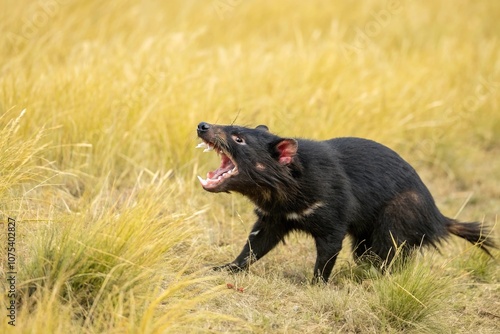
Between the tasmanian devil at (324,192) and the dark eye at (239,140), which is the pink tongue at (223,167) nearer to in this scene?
the tasmanian devil at (324,192)

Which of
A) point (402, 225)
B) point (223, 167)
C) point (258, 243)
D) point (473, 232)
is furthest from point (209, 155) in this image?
point (473, 232)

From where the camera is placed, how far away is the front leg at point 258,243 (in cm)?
471

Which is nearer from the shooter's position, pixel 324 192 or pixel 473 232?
pixel 324 192

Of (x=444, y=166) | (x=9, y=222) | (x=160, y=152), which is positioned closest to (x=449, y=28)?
(x=444, y=166)

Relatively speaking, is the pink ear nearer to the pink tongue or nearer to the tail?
the pink tongue

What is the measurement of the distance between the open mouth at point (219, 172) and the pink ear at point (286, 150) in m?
0.29

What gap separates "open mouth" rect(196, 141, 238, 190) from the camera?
4.29 meters

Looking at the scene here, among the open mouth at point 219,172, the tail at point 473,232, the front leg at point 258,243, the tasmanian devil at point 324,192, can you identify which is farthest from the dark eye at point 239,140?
the tail at point 473,232

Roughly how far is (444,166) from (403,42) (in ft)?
8.36

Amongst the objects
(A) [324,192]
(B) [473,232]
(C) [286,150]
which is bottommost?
(B) [473,232]

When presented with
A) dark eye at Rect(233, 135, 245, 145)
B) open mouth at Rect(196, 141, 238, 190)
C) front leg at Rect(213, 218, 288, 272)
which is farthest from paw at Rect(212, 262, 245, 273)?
dark eye at Rect(233, 135, 245, 145)

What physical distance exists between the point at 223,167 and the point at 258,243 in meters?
0.59

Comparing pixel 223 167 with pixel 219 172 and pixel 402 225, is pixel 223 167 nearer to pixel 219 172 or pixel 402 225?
pixel 219 172

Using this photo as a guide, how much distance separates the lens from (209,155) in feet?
20.7
